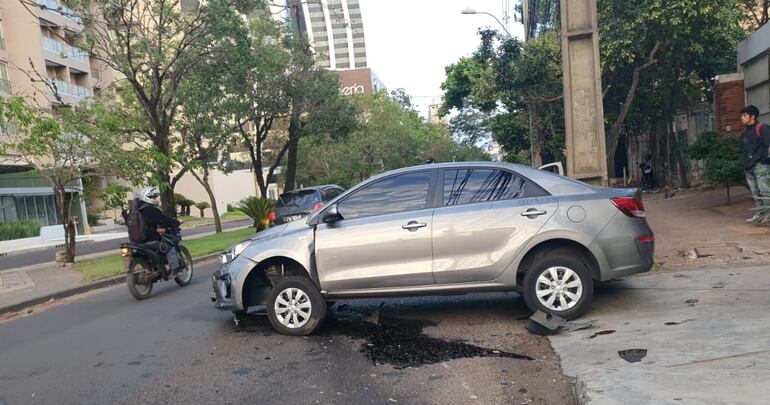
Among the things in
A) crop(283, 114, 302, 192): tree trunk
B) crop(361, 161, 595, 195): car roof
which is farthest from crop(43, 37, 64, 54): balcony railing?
crop(361, 161, 595, 195): car roof

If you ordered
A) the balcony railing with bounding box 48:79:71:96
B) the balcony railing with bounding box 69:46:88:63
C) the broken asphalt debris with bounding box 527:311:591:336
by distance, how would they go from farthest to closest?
the balcony railing with bounding box 69:46:88:63
the balcony railing with bounding box 48:79:71:96
the broken asphalt debris with bounding box 527:311:591:336

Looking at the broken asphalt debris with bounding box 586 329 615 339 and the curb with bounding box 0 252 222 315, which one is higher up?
the broken asphalt debris with bounding box 586 329 615 339

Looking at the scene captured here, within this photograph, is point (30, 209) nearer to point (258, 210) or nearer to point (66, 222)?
point (258, 210)

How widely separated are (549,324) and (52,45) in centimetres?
4623

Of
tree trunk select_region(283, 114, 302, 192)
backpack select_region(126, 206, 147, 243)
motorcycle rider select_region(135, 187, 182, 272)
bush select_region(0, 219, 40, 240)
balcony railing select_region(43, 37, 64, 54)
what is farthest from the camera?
balcony railing select_region(43, 37, 64, 54)

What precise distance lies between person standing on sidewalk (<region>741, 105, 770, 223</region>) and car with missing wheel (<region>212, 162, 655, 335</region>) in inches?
177

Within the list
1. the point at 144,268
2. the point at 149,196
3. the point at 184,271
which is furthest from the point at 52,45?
the point at 144,268

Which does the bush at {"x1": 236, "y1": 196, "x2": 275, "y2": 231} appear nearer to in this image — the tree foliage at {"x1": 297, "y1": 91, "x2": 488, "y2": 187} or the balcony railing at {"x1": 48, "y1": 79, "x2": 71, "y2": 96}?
the tree foliage at {"x1": 297, "y1": 91, "x2": 488, "y2": 187}

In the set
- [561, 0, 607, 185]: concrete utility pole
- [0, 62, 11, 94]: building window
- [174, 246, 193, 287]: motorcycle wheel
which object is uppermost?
[0, 62, 11, 94]: building window

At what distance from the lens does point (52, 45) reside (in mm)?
43031

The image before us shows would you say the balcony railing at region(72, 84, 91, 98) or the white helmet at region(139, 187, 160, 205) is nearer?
the white helmet at region(139, 187, 160, 205)

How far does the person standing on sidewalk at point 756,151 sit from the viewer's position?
949 cm

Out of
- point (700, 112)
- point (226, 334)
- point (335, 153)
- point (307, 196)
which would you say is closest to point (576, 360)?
point (226, 334)

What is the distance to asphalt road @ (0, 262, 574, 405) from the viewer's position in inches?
188
